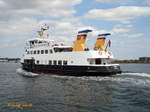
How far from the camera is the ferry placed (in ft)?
86.4

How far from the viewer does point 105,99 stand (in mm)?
14953

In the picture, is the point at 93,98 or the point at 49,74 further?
the point at 49,74

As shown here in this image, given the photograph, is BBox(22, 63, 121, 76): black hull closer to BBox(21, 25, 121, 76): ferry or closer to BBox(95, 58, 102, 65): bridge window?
BBox(21, 25, 121, 76): ferry

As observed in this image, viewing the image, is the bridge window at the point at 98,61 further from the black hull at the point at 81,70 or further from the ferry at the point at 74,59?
the black hull at the point at 81,70

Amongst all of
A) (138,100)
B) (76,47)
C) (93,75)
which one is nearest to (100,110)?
(138,100)

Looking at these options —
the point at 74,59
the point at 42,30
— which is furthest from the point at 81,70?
the point at 42,30

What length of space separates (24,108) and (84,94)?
5.71 meters

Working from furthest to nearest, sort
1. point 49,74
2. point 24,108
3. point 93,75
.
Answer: point 49,74 → point 93,75 → point 24,108

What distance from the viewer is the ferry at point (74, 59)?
2633cm

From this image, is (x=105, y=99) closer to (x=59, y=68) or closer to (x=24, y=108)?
(x=24, y=108)

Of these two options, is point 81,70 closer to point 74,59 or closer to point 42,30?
point 74,59

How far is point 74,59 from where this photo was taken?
27844 mm

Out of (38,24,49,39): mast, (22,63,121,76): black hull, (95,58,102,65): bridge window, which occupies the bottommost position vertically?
(22,63,121,76): black hull

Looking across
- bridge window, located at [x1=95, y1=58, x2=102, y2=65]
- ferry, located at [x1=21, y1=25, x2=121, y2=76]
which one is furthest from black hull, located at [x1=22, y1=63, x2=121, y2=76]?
bridge window, located at [x1=95, y1=58, x2=102, y2=65]
